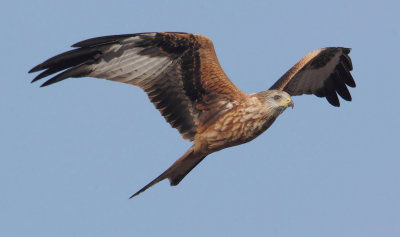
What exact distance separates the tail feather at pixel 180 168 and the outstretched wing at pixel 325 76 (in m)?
2.73

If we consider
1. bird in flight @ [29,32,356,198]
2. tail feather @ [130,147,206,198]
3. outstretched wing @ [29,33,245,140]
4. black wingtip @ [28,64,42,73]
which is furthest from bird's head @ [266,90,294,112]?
black wingtip @ [28,64,42,73]

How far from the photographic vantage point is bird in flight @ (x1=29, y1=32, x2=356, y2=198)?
10.7 m

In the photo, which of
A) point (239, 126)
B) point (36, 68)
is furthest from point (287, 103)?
point (36, 68)

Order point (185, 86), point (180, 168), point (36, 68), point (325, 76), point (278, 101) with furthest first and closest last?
point (325, 76)
point (180, 168)
point (185, 86)
point (278, 101)
point (36, 68)

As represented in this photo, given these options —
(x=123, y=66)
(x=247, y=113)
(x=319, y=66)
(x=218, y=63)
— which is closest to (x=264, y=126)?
(x=247, y=113)

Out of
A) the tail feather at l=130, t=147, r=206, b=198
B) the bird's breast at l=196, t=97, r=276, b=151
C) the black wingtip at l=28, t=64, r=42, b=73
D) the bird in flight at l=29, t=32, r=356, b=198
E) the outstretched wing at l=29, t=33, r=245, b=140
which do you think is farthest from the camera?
the tail feather at l=130, t=147, r=206, b=198

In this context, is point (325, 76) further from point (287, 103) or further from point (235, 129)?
point (235, 129)

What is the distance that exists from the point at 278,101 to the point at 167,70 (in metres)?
1.72

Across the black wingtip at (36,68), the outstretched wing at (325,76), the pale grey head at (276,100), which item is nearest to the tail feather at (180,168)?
the pale grey head at (276,100)

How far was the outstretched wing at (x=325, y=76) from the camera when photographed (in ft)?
44.6

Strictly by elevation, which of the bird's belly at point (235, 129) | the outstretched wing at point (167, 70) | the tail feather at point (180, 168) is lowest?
the tail feather at point (180, 168)

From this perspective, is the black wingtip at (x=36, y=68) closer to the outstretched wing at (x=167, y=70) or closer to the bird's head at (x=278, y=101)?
the outstretched wing at (x=167, y=70)

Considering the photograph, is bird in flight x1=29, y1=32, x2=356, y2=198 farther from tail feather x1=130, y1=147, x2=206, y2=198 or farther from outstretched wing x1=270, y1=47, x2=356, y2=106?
outstretched wing x1=270, y1=47, x2=356, y2=106

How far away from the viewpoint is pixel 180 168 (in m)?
11.6
